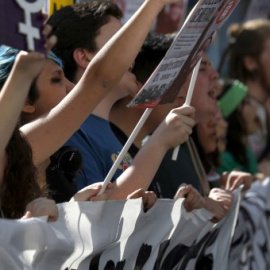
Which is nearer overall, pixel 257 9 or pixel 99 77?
pixel 99 77

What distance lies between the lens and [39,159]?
12.5 ft

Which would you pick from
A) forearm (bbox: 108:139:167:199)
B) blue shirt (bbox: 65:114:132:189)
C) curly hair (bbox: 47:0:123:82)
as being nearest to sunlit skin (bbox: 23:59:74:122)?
blue shirt (bbox: 65:114:132:189)

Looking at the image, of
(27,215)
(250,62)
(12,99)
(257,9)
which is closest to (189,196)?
(27,215)

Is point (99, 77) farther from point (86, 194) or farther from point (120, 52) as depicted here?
point (86, 194)

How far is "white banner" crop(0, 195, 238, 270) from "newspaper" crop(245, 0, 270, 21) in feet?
16.2

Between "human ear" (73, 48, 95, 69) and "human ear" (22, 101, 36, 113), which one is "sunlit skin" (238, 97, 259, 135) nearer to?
"human ear" (73, 48, 95, 69)

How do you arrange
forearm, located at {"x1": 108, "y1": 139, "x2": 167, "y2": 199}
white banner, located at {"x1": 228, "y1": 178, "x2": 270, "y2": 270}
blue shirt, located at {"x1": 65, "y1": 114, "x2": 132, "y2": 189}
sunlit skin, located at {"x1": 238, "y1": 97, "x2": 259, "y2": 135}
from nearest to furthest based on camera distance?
forearm, located at {"x1": 108, "y1": 139, "x2": 167, "y2": 199} < blue shirt, located at {"x1": 65, "y1": 114, "x2": 132, "y2": 189} < white banner, located at {"x1": 228, "y1": 178, "x2": 270, "y2": 270} < sunlit skin, located at {"x1": 238, "y1": 97, "x2": 259, "y2": 135}

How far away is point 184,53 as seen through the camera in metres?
4.00

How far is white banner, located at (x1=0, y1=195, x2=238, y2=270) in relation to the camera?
338cm

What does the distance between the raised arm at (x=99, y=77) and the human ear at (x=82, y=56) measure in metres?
1.06

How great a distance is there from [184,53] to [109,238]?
2.22 feet

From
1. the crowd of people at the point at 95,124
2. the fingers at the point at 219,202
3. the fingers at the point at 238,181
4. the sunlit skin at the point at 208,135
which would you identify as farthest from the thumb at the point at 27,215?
the sunlit skin at the point at 208,135

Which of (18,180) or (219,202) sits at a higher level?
(18,180)

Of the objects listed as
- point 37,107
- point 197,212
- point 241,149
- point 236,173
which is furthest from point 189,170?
point 241,149
